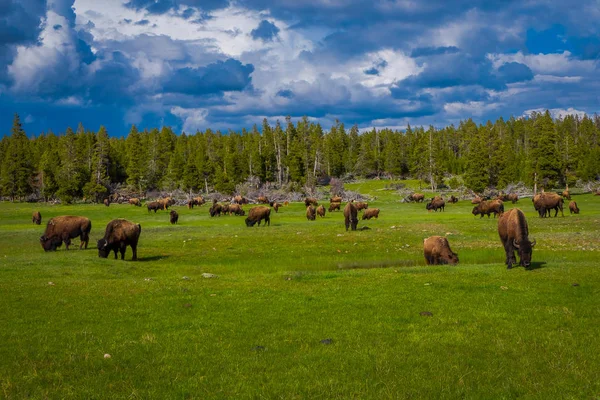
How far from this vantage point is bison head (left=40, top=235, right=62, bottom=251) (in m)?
28.9

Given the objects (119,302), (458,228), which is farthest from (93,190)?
(119,302)

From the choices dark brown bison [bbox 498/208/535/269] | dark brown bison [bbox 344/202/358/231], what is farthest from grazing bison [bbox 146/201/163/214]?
dark brown bison [bbox 498/208/535/269]

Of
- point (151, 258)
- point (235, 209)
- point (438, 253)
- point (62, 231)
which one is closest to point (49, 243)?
point (62, 231)

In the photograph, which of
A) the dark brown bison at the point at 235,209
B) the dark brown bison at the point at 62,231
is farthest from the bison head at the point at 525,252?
the dark brown bison at the point at 235,209

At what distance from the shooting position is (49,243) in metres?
29.1

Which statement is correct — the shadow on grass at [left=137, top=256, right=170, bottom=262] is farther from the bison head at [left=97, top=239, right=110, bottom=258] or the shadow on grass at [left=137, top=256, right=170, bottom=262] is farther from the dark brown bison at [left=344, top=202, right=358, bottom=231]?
the dark brown bison at [left=344, top=202, right=358, bottom=231]

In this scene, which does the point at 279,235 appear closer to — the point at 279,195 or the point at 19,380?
the point at 19,380

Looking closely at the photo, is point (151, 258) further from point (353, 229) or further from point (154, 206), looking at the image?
point (154, 206)

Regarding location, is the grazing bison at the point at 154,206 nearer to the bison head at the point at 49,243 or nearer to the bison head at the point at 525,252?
the bison head at the point at 49,243

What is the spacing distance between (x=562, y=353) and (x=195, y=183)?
102635mm

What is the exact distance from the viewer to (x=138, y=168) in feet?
378

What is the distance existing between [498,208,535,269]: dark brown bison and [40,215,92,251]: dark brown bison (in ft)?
86.3

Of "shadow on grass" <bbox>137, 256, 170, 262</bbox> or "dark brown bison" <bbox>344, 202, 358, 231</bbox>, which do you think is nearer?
"shadow on grass" <bbox>137, 256, 170, 262</bbox>

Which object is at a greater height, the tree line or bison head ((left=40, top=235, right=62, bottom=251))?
the tree line
